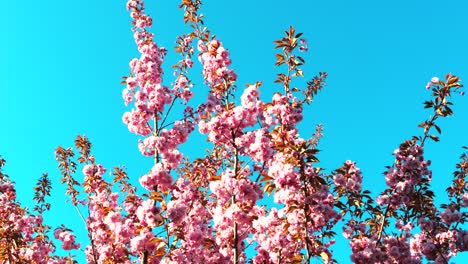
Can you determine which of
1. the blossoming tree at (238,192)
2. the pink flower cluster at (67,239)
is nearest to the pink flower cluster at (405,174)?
the blossoming tree at (238,192)

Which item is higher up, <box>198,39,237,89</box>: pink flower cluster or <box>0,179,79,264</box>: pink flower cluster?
<box>198,39,237,89</box>: pink flower cluster

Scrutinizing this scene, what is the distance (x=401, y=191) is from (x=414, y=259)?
3.95ft

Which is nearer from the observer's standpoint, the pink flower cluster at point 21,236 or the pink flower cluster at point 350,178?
the pink flower cluster at point 350,178

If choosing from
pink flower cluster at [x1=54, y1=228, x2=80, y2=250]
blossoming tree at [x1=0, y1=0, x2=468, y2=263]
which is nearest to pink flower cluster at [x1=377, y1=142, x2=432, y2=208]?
blossoming tree at [x1=0, y1=0, x2=468, y2=263]

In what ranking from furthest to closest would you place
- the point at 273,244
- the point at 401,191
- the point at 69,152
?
the point at 69,152
the point at 401,191
the point at 273,244

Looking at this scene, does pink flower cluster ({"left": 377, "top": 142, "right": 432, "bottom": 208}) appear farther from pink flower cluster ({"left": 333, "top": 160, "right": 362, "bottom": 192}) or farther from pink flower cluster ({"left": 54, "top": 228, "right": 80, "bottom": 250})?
pink flower cluster ({"left": 54, "top": 228, "right": 80, "bottom": 250})

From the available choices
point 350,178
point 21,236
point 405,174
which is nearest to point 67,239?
point 21,236

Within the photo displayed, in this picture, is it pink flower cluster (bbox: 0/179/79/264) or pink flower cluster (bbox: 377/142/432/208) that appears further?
pink flower cluster (bbox: 0/179/79/264)

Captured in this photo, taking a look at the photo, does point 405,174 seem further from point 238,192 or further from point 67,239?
point 67,239

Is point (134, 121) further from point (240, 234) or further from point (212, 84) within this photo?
point (240, 234)

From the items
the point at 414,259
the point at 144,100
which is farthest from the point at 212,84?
the point at 414,259

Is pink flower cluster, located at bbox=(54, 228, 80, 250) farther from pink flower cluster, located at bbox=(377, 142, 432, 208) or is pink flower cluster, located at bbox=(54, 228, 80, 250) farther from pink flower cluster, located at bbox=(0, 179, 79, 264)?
pink flower cluster, located at bbox=(377, 142, 432, 208)

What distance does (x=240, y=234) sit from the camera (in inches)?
307

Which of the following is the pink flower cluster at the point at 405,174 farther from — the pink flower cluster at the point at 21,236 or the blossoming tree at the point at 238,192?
the pink flower cluster at the point at 21,236
